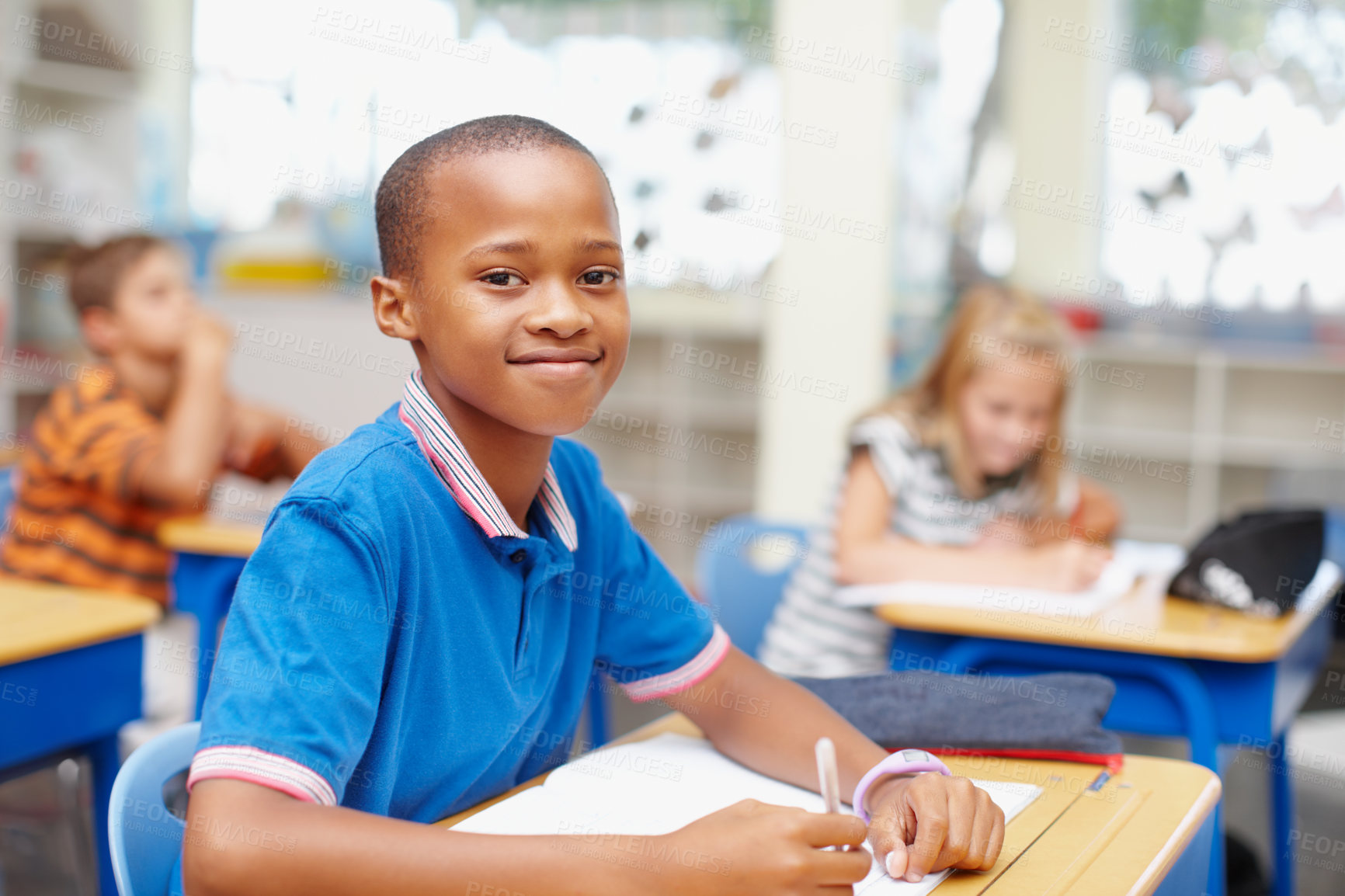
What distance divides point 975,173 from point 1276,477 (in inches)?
66.6

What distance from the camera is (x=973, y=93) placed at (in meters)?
4.73

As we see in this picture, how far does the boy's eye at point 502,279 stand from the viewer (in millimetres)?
831

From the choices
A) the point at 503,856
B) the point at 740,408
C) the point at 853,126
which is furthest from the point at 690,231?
the point at 503,856

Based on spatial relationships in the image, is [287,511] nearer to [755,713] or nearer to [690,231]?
[755,713]

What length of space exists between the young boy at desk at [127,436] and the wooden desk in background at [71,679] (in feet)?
2.09

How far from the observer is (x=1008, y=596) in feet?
5.98

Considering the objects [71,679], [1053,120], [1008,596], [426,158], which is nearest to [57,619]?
[71,679]

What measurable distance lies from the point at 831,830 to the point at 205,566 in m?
1.80

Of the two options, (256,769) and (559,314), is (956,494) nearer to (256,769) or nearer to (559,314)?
(559,314)

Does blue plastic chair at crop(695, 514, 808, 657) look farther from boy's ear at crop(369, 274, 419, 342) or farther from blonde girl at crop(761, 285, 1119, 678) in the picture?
boy's ear at crop(369, 274, 419, 342)

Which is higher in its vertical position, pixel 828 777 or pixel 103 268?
pixel 103 268

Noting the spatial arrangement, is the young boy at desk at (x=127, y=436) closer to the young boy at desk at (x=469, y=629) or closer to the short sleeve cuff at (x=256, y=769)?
the young boy at desk at (x=469, y=629)

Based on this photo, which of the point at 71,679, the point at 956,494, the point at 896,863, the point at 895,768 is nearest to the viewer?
the point at 896,863

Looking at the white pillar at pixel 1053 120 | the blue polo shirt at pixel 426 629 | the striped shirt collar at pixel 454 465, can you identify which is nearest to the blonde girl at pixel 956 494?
the blue polo shirt at pixel 426 629
